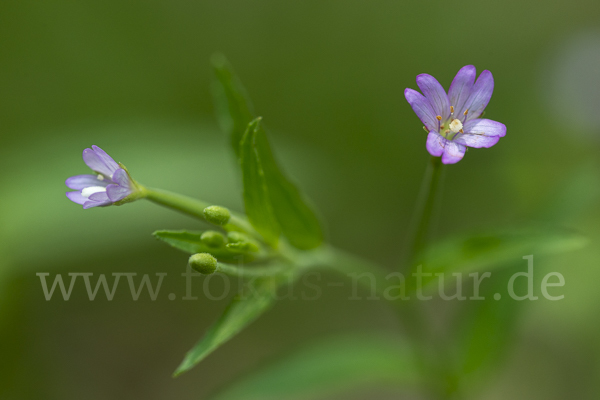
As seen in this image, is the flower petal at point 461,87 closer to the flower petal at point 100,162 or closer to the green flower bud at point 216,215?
the green flower bud at point 216,215

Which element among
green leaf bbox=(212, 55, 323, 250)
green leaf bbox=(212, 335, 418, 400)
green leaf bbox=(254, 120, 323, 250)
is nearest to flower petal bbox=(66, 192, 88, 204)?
green leaf bbox=(212, 55, 323, 250)

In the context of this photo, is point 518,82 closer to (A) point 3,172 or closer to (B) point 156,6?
(B) point 156,6

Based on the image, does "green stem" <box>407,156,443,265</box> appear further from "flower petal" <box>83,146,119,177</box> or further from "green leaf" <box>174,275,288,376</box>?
"flower petal" <box>83,146,119,177</box>

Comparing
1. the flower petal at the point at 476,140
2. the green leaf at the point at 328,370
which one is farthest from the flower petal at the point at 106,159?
the green leaf at the point at 328,370

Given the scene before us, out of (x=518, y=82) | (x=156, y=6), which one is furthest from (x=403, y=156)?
(x=156, y=6)

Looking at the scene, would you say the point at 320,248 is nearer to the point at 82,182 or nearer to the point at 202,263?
the point at 202,263

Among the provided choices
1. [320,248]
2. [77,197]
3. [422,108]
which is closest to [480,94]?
[422,108]
